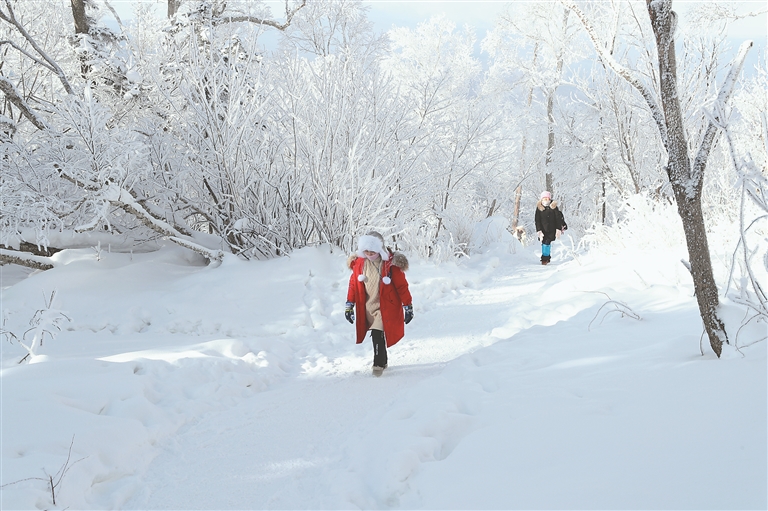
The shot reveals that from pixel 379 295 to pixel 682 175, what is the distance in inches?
102

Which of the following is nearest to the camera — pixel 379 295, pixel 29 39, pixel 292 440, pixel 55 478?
pixel 55 478

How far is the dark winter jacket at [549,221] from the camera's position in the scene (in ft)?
31.1

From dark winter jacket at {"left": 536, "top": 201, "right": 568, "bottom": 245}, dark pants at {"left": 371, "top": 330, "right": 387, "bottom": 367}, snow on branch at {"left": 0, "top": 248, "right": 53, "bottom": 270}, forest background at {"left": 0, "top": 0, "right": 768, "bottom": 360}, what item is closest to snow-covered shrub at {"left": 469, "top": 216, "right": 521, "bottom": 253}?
forest background at {"left": 0, "top": 0, "right": 768, "bottom": 360}

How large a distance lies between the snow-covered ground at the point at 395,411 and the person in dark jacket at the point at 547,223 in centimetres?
356

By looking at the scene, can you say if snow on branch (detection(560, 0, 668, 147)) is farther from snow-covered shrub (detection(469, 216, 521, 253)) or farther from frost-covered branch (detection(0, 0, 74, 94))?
snow-covered shrub (detection(469, 216, 521, 253))

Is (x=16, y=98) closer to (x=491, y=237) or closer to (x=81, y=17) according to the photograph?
(x=81, y=17)

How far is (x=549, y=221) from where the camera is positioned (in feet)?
31.3

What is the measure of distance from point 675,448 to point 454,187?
960cm

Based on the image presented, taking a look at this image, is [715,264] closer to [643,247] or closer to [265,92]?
[643,247]

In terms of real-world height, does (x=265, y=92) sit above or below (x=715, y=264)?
above

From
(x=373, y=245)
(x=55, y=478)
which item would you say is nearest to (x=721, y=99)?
(x=373, y=245)

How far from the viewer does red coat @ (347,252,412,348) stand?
439 cm

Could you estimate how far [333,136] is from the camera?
6934 mm

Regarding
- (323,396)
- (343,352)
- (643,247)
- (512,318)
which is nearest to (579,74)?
(643,247)
